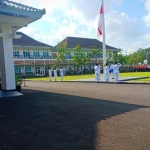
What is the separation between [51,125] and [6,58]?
6524 mm

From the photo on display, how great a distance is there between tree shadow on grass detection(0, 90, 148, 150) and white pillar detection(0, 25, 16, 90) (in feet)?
9.75

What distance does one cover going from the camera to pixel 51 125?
227 inches

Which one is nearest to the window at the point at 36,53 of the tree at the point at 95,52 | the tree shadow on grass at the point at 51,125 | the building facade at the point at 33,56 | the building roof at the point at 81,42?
the building facade at the point at 33,56

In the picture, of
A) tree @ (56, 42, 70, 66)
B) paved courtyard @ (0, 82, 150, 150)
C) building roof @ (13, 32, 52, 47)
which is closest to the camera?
paved courtyard @ (0, 82, 150, 150)

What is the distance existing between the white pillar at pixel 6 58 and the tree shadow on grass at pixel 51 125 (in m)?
2.97

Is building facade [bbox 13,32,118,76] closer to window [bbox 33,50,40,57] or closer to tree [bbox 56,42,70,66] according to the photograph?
window [bbox 33,50,40,57]

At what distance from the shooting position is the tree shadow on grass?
14.5 feet

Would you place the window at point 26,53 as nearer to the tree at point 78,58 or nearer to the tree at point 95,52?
the tree at point 78,58

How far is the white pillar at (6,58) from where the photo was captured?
11.2 metres

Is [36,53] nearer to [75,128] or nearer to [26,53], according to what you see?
[26,53]

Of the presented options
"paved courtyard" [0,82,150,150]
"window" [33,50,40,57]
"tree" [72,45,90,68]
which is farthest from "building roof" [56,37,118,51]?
"paved courtyard" [0,82,150,150]

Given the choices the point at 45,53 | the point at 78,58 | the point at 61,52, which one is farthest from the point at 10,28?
the point at 78,58

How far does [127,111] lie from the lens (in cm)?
726

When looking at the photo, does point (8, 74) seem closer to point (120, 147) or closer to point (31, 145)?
point (31, 145)
